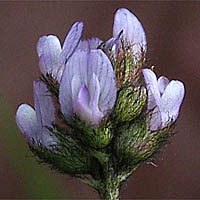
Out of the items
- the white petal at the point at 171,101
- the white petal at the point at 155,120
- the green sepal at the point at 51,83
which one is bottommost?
the white petal at the point at 155,120

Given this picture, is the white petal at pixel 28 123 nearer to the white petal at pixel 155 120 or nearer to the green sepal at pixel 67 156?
the green sepal at pixel 67 156

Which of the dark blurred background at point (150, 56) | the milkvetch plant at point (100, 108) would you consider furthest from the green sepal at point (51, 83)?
the dark blurred background at point (150, 56)

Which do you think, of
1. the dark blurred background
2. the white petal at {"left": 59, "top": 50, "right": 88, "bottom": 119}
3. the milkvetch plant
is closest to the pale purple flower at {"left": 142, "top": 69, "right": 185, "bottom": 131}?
the milkvetch plant

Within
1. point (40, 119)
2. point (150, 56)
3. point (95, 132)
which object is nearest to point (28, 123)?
point (40, 119)

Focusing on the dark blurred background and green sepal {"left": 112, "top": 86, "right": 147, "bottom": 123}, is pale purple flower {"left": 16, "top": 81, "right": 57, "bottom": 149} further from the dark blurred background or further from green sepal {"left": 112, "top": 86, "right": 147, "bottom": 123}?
the dark blurred background

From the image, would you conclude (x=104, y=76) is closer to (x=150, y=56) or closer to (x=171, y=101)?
(x=171, y=101)

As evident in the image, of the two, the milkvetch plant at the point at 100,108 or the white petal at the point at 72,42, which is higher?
the white petal at the point at 72,42

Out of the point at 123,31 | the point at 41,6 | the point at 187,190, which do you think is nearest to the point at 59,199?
Result: the point at 187,190
